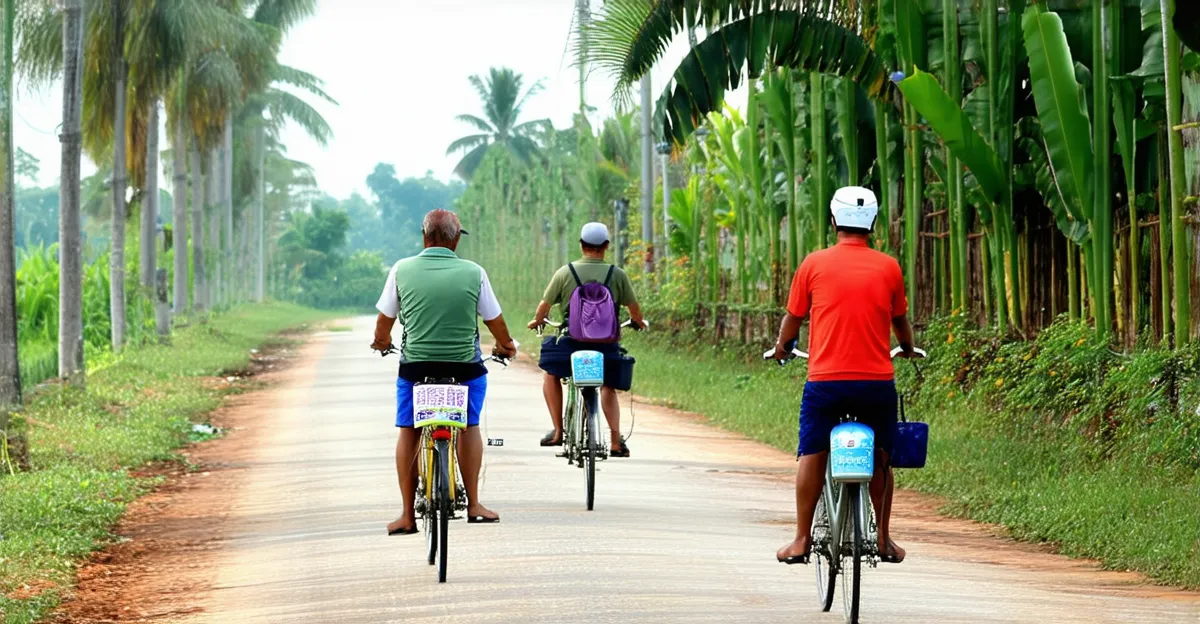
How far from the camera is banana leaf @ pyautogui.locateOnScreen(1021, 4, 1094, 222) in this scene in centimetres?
1398

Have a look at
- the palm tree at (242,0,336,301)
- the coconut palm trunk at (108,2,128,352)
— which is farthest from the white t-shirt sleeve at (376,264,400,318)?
the palm tree at (242,0,336,301)

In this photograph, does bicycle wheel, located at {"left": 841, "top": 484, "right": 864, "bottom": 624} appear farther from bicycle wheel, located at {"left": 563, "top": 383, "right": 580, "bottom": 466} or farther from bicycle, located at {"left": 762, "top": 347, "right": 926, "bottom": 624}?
bicycle wheel, located at {"left": 563, "top": 383, "right": 580, "bottom": 466}

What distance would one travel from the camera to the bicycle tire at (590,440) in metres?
11.8

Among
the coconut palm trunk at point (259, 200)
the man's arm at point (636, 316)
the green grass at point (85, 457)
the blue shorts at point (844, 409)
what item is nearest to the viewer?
the blue shorts at point (844, 409)

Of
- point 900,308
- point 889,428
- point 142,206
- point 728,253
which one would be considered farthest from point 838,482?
point 142,206

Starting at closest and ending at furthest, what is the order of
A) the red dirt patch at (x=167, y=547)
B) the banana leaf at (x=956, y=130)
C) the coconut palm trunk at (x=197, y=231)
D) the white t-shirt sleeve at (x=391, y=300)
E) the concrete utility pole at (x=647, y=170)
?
the red dirt patch at (x=167, y=547), the white t-shirt sleeve at (x=391, y=300), the banana leaf at (x=956, y=130), the concrete utility pole at (x=647, y=170), the coconut palm trunk at (x=197, y=231)

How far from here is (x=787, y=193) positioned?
969 inches

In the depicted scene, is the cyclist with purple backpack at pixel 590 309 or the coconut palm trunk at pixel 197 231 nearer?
the cyclist with purple backpack at pixel 590 309

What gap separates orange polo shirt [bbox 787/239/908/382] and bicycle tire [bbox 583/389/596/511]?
404 cm

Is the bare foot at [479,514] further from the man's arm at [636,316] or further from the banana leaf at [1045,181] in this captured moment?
the banana leaf at [1045,181]

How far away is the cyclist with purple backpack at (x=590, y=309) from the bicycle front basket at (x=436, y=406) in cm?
302

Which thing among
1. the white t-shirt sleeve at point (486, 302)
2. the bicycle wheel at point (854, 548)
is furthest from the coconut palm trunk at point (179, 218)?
the bicycle wheel at point (854, 548)

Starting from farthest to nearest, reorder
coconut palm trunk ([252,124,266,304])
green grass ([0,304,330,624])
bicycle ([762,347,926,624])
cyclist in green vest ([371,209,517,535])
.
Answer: coconut palm trunk ([252,124,266,304])
green grass ([0,304,330,624])
cyclist in green vest ([371,209,517,535])
bicycle ([762,347,926,624])

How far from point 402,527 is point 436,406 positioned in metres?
0.82
